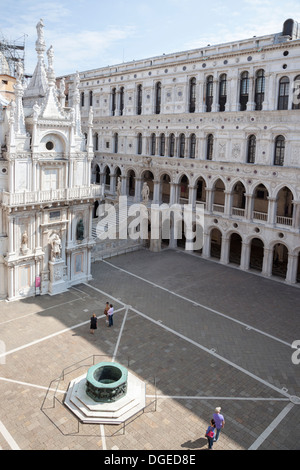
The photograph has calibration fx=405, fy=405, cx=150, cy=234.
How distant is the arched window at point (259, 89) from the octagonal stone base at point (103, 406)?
2360 centimetres

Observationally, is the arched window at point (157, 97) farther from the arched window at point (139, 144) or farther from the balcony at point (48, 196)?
the balcony at point (48, 196)

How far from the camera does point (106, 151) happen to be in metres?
45.4

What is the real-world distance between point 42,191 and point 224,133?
16.3 m

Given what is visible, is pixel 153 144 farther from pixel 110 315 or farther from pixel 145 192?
pixel 110 315

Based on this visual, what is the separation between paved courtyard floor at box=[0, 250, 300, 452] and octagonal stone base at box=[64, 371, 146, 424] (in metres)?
0.30

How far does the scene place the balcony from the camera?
23672mm

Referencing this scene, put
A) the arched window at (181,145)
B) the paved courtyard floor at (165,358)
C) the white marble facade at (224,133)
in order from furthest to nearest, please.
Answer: the arched window at (181,145) → the white marble facade at (224,133) → the paved courtyard floor at (165,358)

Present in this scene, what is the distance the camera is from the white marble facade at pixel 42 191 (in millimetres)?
24094

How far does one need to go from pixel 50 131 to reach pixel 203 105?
592 inches

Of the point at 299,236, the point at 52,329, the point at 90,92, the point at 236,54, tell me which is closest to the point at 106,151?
the point at 90,92

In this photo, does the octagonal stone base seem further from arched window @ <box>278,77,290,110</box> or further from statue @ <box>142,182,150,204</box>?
statue @ <box>142,182,150,204</box>

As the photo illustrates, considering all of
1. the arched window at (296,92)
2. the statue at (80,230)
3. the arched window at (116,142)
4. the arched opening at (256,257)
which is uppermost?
the arched window at (296,92)

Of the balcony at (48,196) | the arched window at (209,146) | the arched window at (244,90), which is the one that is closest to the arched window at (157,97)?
the arched window at (209,146)

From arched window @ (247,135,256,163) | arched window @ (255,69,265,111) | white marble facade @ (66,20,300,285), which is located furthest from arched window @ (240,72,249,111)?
arched window @ (247,135,256,163)
